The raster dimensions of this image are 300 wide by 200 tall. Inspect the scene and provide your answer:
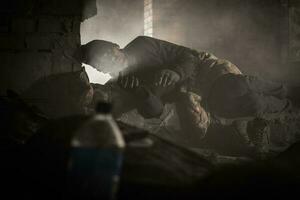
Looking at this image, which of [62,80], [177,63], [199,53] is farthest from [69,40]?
[199,53]

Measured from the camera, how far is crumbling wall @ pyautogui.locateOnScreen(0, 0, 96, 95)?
16.8 ft

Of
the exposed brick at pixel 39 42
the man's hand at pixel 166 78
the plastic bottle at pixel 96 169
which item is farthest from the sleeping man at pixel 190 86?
the plastic bottle at pixel 96 169

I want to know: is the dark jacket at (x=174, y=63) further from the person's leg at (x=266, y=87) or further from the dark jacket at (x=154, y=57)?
the person's leg at (x=266, y=87)

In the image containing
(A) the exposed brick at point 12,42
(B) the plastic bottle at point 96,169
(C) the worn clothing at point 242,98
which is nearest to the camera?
(B) the plastic bottle at point 96,169

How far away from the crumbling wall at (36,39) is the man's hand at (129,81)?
639 mm

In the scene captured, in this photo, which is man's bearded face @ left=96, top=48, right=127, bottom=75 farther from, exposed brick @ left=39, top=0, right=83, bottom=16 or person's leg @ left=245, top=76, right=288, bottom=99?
person's leg @ left=245, top=76, right=288, bottom=99

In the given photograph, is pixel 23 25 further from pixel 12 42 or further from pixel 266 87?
pixel 266 87

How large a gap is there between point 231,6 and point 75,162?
23.3ft

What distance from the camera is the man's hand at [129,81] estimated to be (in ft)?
16.8

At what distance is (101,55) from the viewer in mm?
5184

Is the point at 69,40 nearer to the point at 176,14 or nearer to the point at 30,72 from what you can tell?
the point at 30,72

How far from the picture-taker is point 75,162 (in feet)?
6.06

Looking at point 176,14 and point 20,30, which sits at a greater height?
point 176,14

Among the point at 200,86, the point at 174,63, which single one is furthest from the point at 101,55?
the point at 200,86
